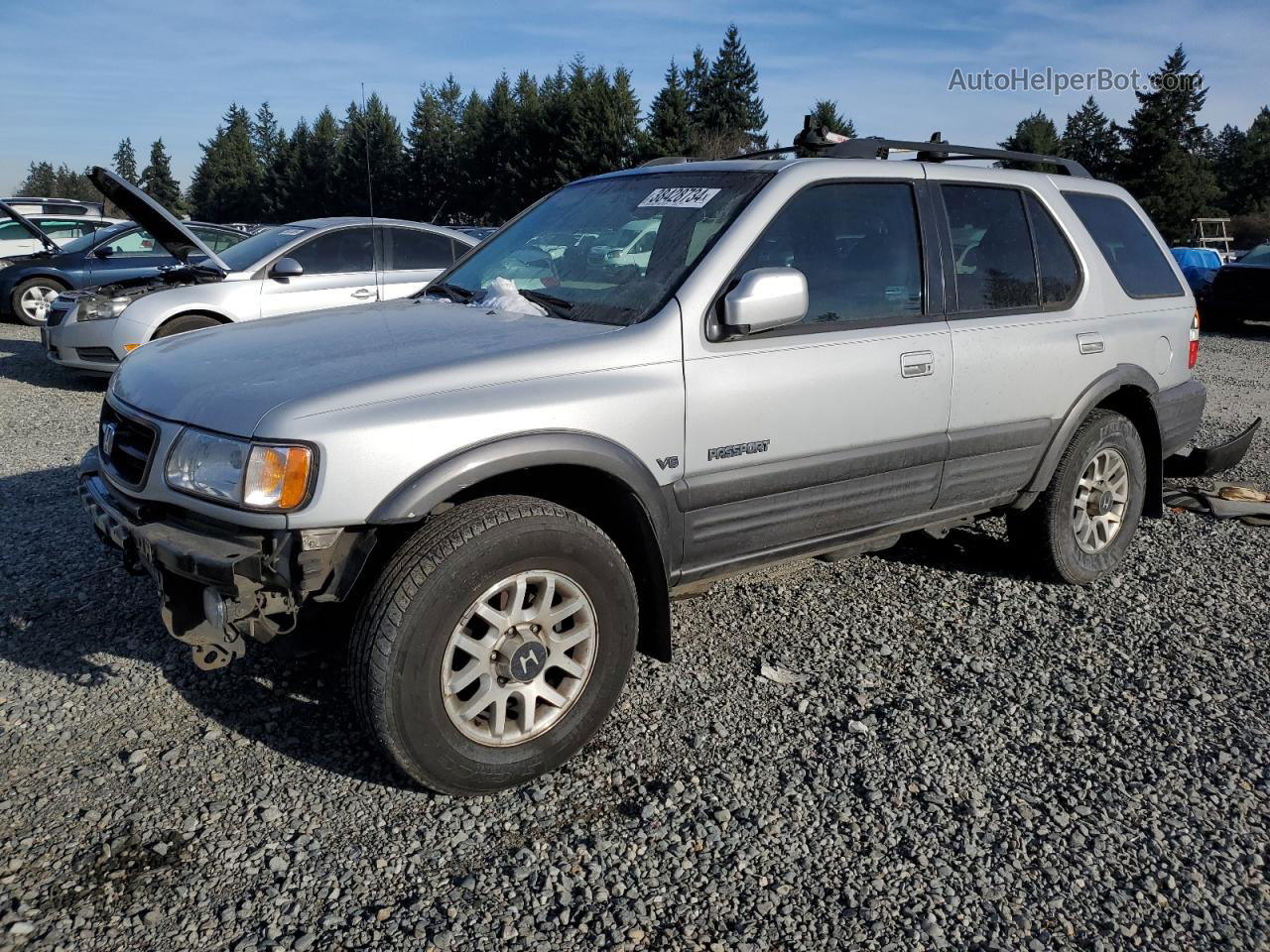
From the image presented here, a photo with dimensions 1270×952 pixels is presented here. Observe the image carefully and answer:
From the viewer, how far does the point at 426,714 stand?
2.73 meters

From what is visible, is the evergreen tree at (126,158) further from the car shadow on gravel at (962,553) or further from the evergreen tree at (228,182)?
the car shadow on gravel at (962,553)

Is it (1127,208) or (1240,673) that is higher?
(1127,208)

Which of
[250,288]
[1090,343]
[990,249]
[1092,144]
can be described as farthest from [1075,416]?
[1092,144]

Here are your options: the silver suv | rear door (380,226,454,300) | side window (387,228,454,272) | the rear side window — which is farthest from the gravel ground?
side window (387,228,454,272)

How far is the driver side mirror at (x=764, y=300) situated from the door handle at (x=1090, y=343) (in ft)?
5.74

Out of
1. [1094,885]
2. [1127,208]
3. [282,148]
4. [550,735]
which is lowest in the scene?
[1094,885]

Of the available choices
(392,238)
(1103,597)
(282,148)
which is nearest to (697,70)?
(282,148)

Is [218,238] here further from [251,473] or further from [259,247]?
[251,473]

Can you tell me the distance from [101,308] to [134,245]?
5.30 metres

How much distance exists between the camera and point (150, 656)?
371 cm

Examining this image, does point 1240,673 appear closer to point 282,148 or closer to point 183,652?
point 183,652

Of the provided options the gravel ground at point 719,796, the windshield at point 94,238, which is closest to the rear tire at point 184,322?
the gravel ground at point 719,796

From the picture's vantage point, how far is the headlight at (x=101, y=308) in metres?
8.82

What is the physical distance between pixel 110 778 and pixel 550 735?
4.29 ft
